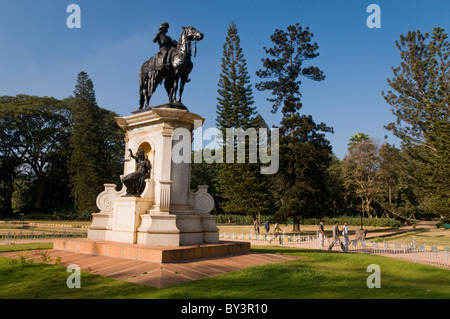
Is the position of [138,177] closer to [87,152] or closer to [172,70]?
[172,70]

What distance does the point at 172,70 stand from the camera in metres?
9.58

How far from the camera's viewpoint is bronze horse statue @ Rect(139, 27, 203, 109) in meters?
9.28

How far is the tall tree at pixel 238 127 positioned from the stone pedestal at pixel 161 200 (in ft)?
56.8

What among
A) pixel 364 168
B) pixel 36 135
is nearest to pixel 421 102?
pixel 364 168

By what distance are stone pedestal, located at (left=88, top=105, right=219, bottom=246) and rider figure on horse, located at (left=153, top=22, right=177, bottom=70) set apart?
145cm

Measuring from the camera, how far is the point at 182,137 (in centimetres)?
875

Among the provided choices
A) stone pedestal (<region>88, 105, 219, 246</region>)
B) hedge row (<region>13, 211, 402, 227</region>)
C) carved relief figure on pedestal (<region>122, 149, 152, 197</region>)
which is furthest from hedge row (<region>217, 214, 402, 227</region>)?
carved relief figure on pedestal (<region>122, 149, 152, 197</region>)

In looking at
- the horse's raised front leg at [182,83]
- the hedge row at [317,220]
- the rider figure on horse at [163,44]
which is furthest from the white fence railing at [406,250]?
the hedge row at [317,220]

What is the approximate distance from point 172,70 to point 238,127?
2045 cm

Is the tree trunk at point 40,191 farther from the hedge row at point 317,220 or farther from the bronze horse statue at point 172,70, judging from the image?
the bronze horse statue at point 172,70

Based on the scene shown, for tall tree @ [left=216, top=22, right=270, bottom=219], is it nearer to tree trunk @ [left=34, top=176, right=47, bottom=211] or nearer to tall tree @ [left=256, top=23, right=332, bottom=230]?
tall tree @ [left=256, top=23, right=332, bottom=230]
